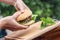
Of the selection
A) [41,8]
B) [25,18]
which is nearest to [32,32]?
[25,18]

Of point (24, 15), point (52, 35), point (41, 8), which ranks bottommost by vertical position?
point (52, 35)

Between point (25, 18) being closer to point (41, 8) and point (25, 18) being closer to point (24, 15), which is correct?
point (24, 15)

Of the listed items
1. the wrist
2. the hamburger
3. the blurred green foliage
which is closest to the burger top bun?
the hamburger

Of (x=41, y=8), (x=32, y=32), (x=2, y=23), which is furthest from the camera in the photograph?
(x=41, y=8)

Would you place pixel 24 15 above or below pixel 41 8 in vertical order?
below

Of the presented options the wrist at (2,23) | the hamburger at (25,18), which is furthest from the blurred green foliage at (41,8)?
the wrist at (2,23)

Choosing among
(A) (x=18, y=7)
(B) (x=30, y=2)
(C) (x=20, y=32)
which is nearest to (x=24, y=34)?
(C) (x=20, y=32)

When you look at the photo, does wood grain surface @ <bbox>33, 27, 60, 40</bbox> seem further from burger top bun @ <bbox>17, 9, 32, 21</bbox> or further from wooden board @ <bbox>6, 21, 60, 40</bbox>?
burger top bun @ <bbox>17, 9, 32, 21</bbox>

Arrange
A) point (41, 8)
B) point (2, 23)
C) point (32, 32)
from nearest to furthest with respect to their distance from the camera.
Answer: point (2, 23), point (32, 32), point (41, 8)

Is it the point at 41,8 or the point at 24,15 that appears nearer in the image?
the point at 24,15
